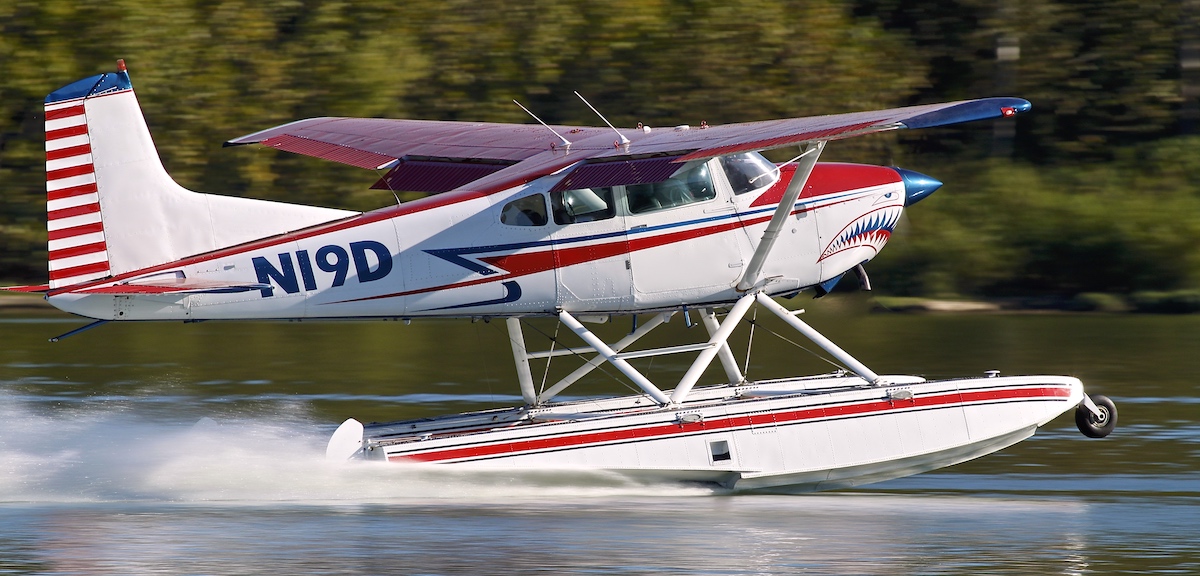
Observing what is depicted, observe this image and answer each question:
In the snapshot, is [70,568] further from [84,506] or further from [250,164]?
[250,164]

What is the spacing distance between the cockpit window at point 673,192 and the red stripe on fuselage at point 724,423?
59.9 inches

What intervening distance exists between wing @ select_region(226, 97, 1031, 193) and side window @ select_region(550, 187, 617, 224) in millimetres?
190

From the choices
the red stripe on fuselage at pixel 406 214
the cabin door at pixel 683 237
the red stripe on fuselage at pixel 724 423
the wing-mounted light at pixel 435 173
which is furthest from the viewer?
the wing-mounted light at pixel 435 173

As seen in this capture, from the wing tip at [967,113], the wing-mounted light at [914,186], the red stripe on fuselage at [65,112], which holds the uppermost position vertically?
the red stripe on fuselage at [65,112]

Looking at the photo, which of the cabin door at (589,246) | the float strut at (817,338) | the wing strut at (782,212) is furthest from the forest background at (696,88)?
the cabin door at (589,246)

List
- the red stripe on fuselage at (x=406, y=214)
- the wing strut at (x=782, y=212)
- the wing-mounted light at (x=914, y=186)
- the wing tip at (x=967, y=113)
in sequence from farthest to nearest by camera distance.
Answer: the wing-mounted light at (x=914, y=186), the wing strut at (x=782, y=212), the red stripe on fuselage at (x=406, y=214), the wing tip at (x=967, y=113)

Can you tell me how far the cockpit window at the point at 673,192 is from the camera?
10.7 m

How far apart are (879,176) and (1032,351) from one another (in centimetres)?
867

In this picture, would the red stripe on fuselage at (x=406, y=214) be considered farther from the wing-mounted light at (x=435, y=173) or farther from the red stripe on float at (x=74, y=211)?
the wing-mounted light at (x=435, y=173)

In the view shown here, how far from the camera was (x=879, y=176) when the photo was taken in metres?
11.4

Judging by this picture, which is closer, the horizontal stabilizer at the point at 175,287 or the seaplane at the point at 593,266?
the horizontal stabilizer at the point at 175,287

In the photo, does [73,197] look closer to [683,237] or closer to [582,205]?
[582,205]

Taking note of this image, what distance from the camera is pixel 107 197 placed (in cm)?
1002

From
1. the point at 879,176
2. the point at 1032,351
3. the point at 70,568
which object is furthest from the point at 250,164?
the point at 70,568
